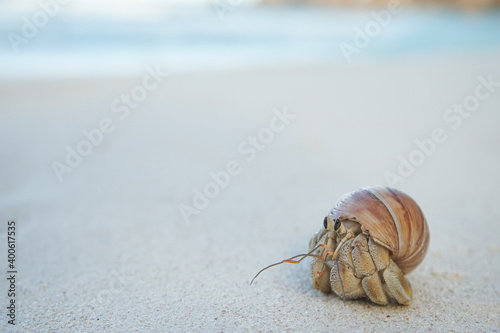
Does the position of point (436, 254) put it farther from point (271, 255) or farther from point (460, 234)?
point (271, 255)

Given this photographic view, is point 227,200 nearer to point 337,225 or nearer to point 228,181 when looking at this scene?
point 228,181

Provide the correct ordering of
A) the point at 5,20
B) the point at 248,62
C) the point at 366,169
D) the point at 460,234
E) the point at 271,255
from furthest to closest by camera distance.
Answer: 1. the point at 5,20
2. the point at 248,62
3. the point at 366,169
4. the point at 460,234
5. the point at 271,255

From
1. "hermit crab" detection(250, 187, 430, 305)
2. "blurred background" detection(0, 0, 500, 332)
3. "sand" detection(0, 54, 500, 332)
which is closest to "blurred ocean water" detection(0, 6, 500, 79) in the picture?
"blurred background" detection(0, 0, 500, 332)

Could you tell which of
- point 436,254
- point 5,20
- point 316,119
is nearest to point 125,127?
point 316,119

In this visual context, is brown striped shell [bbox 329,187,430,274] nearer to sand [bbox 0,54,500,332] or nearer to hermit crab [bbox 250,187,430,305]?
hermit crab [bbox 250,187,430,305]

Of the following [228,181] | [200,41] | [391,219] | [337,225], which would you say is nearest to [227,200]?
[228,181]

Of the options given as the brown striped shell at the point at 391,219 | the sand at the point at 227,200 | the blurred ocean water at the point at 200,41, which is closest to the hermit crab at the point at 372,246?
the brown striped shell at the point at 391,219
